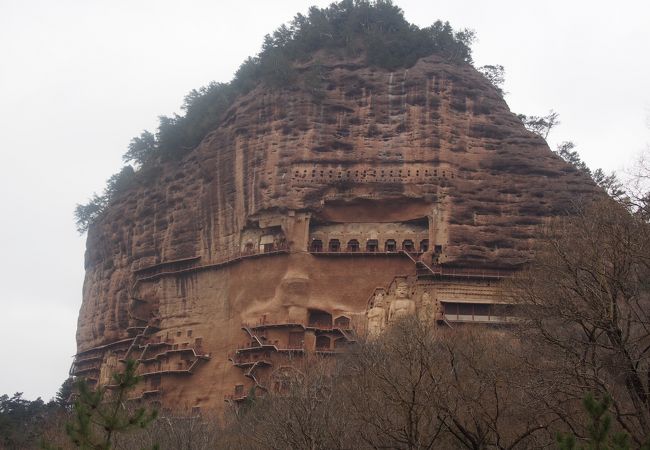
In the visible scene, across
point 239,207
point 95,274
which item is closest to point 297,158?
point 239,207

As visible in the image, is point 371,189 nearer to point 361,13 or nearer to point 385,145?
point 385,145

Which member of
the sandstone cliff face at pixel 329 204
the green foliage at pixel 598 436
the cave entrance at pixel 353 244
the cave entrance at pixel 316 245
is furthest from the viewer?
the cave entrance at pixel 353 244

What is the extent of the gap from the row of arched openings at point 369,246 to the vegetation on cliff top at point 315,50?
768cm

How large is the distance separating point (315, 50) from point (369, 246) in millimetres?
10974

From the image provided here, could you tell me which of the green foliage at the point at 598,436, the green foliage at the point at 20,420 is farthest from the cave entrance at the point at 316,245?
the green foliage at the point at 598,436

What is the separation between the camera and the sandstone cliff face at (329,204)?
3791 cm

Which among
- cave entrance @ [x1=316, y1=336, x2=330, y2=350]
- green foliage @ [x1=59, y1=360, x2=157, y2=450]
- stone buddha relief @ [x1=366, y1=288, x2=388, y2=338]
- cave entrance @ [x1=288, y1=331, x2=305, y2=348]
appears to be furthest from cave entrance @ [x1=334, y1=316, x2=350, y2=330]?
green foliage @ [x1=59, y1=360, x2=157, y2=450]

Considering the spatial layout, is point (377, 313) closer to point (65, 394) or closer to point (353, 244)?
point (353, 244)

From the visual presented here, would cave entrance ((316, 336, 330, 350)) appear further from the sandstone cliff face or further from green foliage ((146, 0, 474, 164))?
green foliage ((146, 0, 474, 164))

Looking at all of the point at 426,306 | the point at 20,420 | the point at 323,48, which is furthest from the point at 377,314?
the point at 20,420

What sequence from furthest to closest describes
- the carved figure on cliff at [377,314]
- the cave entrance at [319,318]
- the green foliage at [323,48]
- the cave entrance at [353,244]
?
the green foliage at [323,48] < the cave entrance at [353,244] < the cave entrance at [319,318] < the carved figure on cliff at [377,314]

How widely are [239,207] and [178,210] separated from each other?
14.4 feet

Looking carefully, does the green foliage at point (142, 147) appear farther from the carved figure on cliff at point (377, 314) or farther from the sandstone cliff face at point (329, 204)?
the carved figure on cliff at point (377, 314)

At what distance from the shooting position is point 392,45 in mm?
43406
